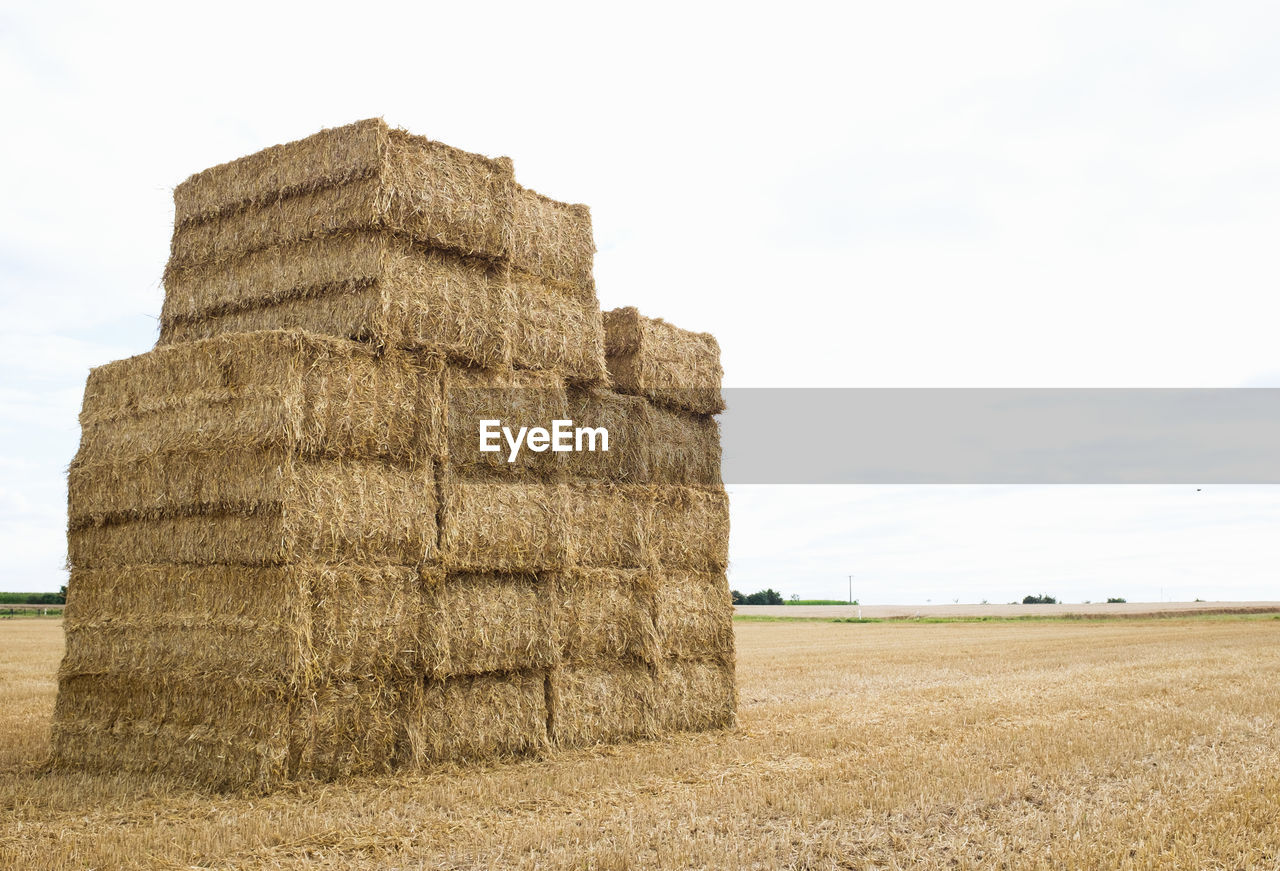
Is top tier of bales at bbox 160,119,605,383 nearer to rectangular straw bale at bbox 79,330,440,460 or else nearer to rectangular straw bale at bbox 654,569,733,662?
rectangular straw bale at bbox 79,330,440,460

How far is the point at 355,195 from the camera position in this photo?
29.2 feet

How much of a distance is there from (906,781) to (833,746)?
6.47 feet

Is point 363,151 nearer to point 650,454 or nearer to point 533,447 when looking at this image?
point 533,447

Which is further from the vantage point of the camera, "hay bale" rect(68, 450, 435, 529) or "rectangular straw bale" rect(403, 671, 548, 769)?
"rectangular straw bale" rect(403, 671, 548, 769)

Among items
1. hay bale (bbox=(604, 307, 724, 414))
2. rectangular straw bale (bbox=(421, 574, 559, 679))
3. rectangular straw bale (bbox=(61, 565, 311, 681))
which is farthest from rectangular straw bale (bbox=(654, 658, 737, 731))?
rectangular straw bale (bbox=(61, 565, 311, 681))

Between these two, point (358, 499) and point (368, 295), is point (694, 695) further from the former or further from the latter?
point (368, 295)

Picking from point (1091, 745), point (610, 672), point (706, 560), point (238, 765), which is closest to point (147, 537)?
point (238, 765)

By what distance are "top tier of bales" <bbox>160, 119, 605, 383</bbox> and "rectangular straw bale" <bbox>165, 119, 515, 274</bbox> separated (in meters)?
0.01

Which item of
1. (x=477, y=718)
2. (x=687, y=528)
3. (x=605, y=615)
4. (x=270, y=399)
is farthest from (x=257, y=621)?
(x=687, y=528)

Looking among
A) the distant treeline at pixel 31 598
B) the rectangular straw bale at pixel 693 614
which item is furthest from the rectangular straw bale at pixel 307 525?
the distant treeline at pixel 31 598

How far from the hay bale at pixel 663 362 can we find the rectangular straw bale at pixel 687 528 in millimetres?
980

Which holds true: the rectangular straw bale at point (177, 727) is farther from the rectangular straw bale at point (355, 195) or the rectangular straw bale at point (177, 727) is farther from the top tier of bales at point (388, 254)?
the rectangular straw bale at point (355, 195)

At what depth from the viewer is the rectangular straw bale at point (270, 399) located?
8.05 meters

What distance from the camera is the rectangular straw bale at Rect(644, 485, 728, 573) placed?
35.8 ft
